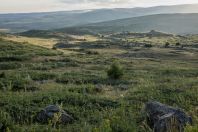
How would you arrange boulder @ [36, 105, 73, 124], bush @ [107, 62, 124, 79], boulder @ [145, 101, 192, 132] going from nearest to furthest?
1. boulder @ [145, 101, 192, 132]
2. boulder @ [36, 105, 73, 124]
3. bush @ [107, 62, 124, 79]

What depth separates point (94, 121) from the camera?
10906 mm

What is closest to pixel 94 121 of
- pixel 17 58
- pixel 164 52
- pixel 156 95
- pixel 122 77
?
pixel 156 95

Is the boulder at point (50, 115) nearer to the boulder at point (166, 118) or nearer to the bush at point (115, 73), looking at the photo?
the boulder at point (166, 118)

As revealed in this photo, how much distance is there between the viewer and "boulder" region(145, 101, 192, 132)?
789 cm

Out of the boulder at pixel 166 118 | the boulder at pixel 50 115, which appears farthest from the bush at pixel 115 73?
the boulder at pixel 166 118

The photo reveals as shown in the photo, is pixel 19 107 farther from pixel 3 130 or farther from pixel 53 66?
pixel 53 66

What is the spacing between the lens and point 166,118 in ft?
26.9

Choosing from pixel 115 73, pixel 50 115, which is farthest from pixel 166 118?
pixel 115 73

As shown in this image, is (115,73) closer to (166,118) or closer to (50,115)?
(50,115)

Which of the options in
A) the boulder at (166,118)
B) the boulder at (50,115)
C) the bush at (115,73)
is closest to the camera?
the boulder at (166,118)

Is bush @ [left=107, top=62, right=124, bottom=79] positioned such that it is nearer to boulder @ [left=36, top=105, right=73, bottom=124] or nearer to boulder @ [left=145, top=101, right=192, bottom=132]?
boulder @ [left=36, top=105, right=73, bottom=124]

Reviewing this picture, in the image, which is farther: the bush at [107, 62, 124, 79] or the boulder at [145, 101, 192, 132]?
the bush at [107, 62, 124, 79]

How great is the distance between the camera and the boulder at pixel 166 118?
7891 millimetres

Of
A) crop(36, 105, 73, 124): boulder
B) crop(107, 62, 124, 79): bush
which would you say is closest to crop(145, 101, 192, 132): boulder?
crop(36, 105, 73, 124): boulder
